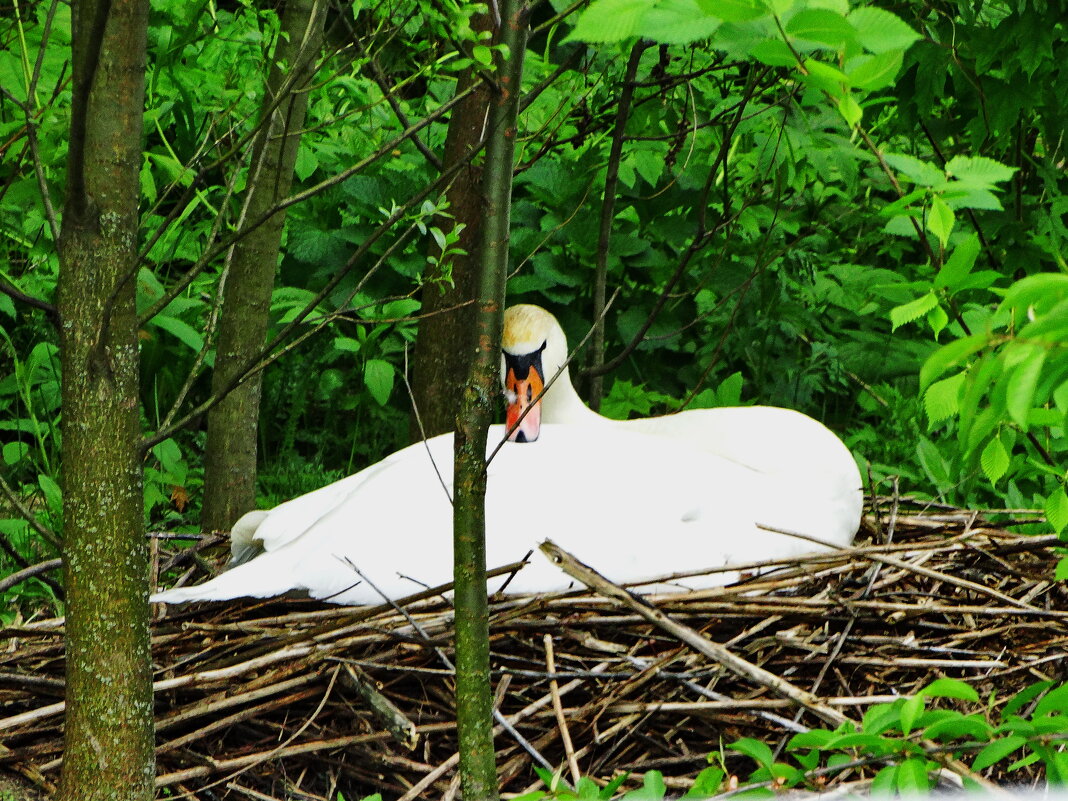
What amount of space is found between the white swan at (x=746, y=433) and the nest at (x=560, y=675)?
0.47 meters

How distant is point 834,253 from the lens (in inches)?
251

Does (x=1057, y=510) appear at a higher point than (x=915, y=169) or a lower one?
lower

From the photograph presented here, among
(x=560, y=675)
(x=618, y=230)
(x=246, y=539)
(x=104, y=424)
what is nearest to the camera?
(x=104, y=424)

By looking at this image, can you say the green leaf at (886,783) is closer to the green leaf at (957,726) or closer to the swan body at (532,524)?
the green leaf at (957,726)

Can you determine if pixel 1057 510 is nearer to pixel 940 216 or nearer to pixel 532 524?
pixel 940 216

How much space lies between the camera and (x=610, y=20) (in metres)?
1.43

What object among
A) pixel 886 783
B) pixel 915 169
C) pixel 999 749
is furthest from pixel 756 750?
pixel 915 169

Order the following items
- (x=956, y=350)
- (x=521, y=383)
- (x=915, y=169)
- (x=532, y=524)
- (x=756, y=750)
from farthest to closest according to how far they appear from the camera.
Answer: (x=521, y=383) < (x=532, y=524) < (x=915, y=169) < (x=756, y=750) < (x=956, y=350)

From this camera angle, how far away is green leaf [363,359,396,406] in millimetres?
4504

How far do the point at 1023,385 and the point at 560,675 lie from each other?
155 centimetres

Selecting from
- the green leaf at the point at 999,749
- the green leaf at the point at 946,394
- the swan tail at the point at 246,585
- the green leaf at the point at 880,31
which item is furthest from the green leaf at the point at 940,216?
the swan tail at the point at 246,585

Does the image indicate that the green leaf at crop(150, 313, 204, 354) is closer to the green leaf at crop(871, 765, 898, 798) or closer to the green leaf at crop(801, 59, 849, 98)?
the green leaf at crop(801, 59, 849, 98)

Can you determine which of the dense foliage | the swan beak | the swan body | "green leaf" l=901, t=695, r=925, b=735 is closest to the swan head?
the swan beak

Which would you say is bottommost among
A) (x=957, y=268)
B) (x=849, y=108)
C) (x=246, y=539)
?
(x=246, y=539)
